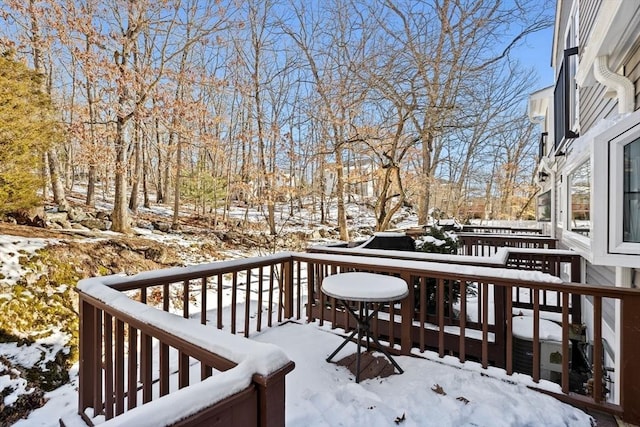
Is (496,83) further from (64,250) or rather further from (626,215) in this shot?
(64,250)

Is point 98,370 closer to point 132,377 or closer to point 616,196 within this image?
point 132,377

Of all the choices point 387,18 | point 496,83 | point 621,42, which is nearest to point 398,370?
point 621,42

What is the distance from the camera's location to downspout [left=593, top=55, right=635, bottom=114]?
102 inches

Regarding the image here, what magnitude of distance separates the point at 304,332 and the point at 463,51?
22.9 feet

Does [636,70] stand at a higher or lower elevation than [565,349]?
higher

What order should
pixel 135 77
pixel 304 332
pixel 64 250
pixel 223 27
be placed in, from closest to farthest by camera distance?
1. pixel 304 332
2. pixel 64 250
3. pixel 135 77
4. pixel 223 27

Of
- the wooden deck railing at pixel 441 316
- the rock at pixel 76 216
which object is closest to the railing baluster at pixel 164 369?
the wooden deck railing at pixel 441 316

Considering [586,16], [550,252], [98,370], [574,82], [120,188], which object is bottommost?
[98,370]

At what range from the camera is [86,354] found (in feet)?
7.30

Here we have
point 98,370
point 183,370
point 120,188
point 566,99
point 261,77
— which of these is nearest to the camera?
point 183,370

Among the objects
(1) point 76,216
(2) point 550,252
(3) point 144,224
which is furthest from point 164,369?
(3) point 144,224

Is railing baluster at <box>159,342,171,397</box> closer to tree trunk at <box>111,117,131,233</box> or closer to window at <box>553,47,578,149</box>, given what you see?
window at <box>553,47,578,149</box>

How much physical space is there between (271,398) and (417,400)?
1.57 meters

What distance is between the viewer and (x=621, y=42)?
8.52ft
